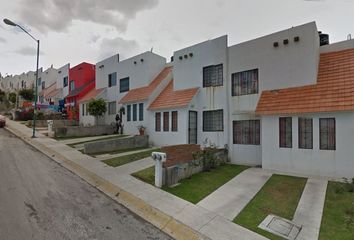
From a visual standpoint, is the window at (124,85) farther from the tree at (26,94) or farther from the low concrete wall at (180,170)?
the tree at (26,94)

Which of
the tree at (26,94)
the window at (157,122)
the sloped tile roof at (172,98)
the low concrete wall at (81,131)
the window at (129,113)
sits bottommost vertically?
the low concrete wall at (81,131)

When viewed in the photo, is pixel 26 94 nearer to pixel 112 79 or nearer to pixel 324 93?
pixel 112 79

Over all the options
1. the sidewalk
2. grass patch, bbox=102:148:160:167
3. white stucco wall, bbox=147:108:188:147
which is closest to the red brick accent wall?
the sidewalk

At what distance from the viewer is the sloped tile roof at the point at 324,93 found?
10.2m

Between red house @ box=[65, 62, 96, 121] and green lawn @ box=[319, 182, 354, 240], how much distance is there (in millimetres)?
29184

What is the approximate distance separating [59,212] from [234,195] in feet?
18.1

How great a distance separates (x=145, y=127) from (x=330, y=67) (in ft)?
45.0

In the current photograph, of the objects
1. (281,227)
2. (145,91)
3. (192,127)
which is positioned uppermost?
(145,91)

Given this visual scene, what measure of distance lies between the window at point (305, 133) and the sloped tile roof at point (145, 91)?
11850mm

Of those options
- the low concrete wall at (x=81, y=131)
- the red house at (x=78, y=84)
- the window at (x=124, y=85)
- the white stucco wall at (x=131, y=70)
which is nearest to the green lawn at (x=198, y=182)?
the white stucco wall at (x=131, y=70)

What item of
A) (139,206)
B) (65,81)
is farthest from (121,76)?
(139,206)

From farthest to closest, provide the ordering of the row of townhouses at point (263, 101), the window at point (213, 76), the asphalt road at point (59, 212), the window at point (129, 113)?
the window at point (129, 113)
the window at point (213, 76)
the row of townhouses at point (263, 101)
the asphalt road at point (59, 212)

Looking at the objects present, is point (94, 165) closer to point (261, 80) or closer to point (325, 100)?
point (261, 80)

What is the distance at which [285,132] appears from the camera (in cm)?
1171
